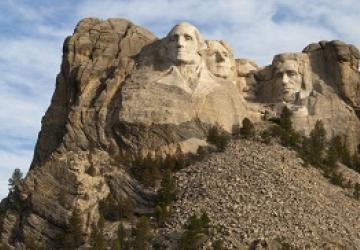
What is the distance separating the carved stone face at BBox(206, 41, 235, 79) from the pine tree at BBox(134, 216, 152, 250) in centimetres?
1548

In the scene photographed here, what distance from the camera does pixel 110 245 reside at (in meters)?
62.0

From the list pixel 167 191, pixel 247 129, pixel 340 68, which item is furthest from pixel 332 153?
pixel 167 191

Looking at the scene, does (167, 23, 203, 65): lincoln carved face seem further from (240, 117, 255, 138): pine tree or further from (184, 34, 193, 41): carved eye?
(240, 117, 255, 138): pine tree

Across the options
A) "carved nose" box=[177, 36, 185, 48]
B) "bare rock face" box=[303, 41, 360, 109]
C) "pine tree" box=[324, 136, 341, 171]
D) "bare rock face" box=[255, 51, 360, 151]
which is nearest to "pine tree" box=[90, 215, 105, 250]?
"carved nose" box=[177, 36, 185, 48]

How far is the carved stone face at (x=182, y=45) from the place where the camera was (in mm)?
72562

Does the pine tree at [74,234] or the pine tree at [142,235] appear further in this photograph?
the pine tree at [74,234]

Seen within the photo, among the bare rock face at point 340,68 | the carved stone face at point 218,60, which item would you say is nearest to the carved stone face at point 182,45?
the carved stone face at point 218,60

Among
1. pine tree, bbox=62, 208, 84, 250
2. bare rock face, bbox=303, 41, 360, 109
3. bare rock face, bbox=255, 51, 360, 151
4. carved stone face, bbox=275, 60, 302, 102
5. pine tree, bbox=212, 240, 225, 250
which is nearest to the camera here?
pine tree, bbox=212, 240, 225, 250

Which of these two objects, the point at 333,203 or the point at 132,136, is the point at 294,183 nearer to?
the point at 333,203

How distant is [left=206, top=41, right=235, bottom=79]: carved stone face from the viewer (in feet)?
246

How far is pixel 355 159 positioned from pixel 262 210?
1261 cm

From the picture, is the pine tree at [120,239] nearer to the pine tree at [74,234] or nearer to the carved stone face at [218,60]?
the pine tree at [74,234]

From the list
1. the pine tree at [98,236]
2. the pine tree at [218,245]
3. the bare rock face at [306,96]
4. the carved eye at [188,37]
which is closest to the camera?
the pine tree at [218,245]

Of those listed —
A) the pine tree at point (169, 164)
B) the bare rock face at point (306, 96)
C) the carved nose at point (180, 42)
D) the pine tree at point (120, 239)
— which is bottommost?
the pine tree at point (120, 239)
